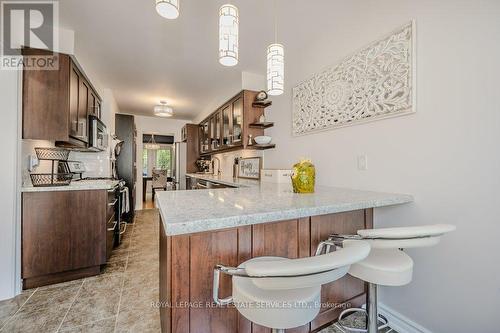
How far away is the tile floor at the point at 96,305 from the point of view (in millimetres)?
1510

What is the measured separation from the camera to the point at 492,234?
3.74 ft

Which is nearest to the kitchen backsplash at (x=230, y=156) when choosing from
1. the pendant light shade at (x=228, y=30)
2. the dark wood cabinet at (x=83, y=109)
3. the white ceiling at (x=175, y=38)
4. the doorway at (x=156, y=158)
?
the white ceiling at (x=175, y=38)

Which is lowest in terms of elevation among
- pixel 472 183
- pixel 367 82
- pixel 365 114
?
pixel 472 183

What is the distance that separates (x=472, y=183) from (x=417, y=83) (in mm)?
727

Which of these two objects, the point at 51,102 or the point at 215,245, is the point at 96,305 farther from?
the point at 51,102

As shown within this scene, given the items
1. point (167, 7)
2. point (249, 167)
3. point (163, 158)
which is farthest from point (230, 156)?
point (163, 158)

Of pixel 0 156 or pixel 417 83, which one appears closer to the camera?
pixel 417 83

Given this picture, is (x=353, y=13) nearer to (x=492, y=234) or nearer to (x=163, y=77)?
(x=492, y=234)

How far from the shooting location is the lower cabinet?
1.94 m

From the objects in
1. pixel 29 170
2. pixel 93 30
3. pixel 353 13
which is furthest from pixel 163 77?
pixel 353 13

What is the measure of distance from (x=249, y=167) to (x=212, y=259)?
265 centimetres

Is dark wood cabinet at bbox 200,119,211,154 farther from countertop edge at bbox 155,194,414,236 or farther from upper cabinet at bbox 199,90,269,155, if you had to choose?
countertop edge at bbox 155,194,414,236

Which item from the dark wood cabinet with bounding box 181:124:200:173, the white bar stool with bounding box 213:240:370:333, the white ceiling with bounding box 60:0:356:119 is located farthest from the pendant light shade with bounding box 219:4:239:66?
the dark wood cabinet with bounding box 181:124:200:173

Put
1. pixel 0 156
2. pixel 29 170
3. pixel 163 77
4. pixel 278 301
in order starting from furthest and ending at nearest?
pixel 163 77 → pixel 29 170 → pixel 0 156 → pixel 278 301
